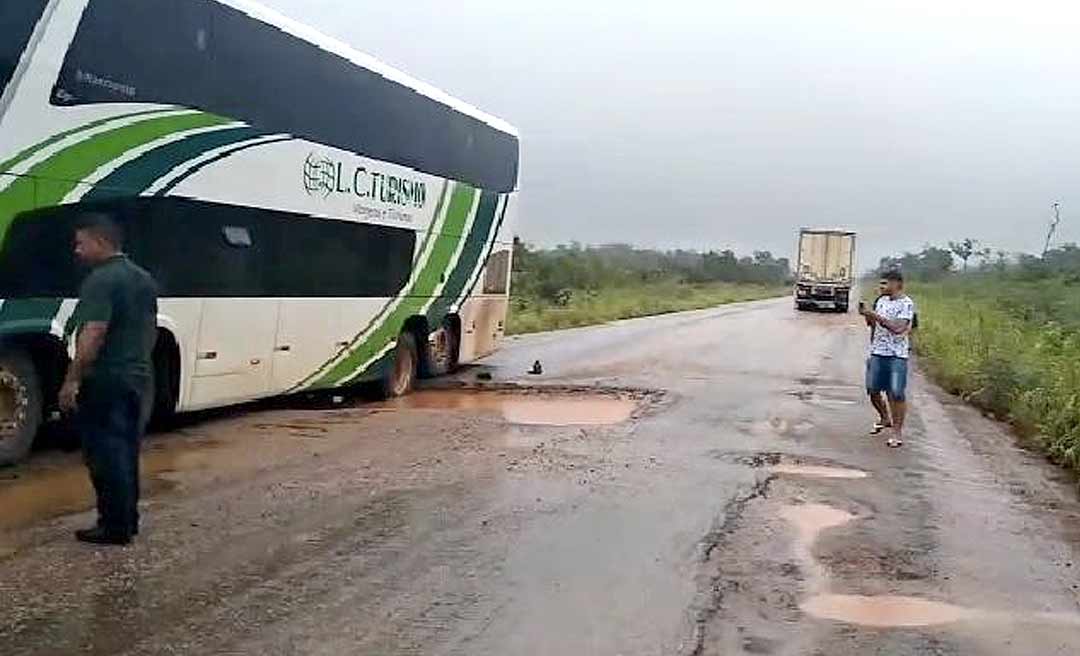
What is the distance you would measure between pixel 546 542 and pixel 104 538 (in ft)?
8.00

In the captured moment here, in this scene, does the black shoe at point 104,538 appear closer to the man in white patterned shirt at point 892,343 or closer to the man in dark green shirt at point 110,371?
the man in dark green shirt at point 110,371

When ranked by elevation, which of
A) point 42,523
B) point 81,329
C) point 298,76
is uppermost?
point 298,76

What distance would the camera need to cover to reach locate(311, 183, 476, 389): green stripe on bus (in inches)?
565

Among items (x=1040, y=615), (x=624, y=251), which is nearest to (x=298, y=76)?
(x=1040, y=615)

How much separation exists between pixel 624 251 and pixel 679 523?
369 feet

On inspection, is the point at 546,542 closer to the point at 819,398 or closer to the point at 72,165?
the point at 72,165

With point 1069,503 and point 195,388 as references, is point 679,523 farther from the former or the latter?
point 195,388

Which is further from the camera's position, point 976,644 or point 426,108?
point 426,108

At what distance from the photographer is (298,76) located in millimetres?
12227

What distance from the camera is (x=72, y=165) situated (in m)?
9.22

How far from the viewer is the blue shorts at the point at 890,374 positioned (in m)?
13.1

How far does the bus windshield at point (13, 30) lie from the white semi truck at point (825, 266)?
160ft

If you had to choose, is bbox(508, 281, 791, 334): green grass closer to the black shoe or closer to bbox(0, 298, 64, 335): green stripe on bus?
bbox(0, 298, 64, 335): green stripe on bus

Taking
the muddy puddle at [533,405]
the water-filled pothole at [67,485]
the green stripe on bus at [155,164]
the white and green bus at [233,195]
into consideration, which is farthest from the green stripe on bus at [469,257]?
the water-filled pothole at [67,485]
